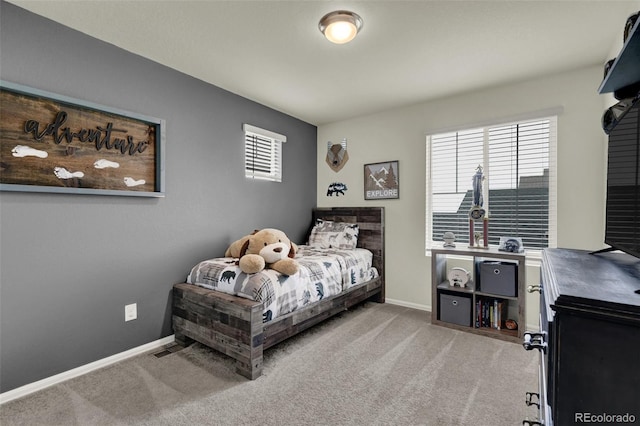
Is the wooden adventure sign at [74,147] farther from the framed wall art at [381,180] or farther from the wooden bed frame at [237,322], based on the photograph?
the framed wall art at [381,180]

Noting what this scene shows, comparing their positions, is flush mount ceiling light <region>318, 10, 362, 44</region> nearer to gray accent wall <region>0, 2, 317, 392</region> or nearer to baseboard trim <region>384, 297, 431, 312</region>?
gray accent wall <region>0, 2, 317, 392</region>

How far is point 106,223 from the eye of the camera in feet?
7.43

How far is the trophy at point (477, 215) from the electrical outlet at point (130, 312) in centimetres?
309

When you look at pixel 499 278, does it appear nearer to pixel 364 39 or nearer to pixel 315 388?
pixel 315 388

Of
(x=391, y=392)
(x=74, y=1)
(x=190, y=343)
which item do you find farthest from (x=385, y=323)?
(x=74, y=1)

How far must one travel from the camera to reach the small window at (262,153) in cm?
341

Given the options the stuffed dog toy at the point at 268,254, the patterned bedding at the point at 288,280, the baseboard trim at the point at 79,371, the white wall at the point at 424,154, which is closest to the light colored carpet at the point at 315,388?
the baseboard trim at the point at 79,371

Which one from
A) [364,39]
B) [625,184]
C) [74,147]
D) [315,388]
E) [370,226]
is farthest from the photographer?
[370,226]

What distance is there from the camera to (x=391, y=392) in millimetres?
1893

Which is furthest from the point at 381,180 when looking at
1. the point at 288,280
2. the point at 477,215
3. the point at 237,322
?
the point at 237,322

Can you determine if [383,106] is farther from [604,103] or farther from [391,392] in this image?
[391,392]

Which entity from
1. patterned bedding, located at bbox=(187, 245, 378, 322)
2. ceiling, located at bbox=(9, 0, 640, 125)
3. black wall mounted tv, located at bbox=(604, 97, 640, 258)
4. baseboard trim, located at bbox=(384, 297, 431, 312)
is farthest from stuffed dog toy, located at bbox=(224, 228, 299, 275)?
black wall mounted tv, located at bbox=(604, 97, 640, 258)

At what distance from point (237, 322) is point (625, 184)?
85.3 inches

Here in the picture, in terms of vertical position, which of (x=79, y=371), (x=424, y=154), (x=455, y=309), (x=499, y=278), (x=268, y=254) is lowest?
(x=79, y=371)
